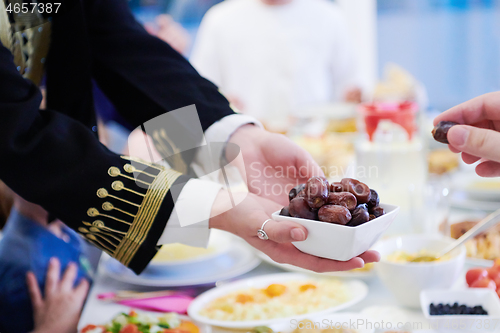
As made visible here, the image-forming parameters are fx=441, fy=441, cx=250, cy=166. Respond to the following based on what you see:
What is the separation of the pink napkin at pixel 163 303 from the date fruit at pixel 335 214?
0.49m

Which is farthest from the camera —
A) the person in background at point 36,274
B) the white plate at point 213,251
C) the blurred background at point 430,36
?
the blurred background at point 430,36

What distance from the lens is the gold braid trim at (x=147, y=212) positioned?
78cm

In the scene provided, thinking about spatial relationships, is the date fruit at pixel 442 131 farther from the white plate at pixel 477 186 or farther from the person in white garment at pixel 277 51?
the person in white garment at pixel 277 51

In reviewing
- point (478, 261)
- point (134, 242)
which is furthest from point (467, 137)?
point (134, 242)

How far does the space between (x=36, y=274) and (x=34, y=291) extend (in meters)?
A: 0.04

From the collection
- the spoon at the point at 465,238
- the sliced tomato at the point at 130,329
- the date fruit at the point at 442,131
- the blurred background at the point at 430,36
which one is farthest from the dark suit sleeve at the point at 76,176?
the blurred background at the point at 430,36

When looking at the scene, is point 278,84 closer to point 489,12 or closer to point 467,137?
point 489,12

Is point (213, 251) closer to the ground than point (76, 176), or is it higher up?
closer to the ground

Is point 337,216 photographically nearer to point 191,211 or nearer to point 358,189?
point 358,189

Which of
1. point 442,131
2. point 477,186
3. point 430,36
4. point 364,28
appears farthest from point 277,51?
point 442,131

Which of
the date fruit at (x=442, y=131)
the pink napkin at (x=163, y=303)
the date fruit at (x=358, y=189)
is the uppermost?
the date fruit at (x=442, y=131)

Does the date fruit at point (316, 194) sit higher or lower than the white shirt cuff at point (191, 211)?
higher

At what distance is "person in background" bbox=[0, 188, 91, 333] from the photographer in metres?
0.95

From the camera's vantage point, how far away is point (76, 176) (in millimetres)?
763
